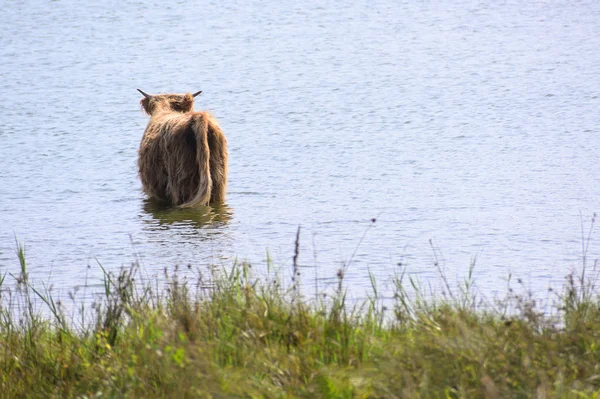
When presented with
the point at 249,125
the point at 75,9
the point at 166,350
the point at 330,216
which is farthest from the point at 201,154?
the point at 75,9

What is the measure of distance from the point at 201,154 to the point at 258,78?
8375 millimetres

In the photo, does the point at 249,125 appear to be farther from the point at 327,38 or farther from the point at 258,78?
the point at 327,38

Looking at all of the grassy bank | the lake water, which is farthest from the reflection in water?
the grassy bank

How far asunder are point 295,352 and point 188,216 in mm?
5195

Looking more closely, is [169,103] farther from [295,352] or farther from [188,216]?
[295,352]

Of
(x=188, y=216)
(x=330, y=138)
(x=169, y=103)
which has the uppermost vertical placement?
(x=169, y=103)

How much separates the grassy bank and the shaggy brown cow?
14.6 ft

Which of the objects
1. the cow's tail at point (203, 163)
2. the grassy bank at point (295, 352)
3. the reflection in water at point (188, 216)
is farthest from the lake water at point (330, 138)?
the grassy bank at point (295, 352)

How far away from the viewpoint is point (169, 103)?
1104cm

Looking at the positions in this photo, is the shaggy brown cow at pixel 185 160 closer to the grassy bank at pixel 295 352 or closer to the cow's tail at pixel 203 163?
the cow's tail at pixel 203 163

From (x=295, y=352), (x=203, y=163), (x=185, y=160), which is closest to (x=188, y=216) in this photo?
(x=203, y=163)

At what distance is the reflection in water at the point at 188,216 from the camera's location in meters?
8.94

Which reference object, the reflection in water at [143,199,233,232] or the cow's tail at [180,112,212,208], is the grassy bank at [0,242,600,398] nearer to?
the reflection in water at [143,199,233,232]

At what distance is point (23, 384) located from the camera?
4559mm
